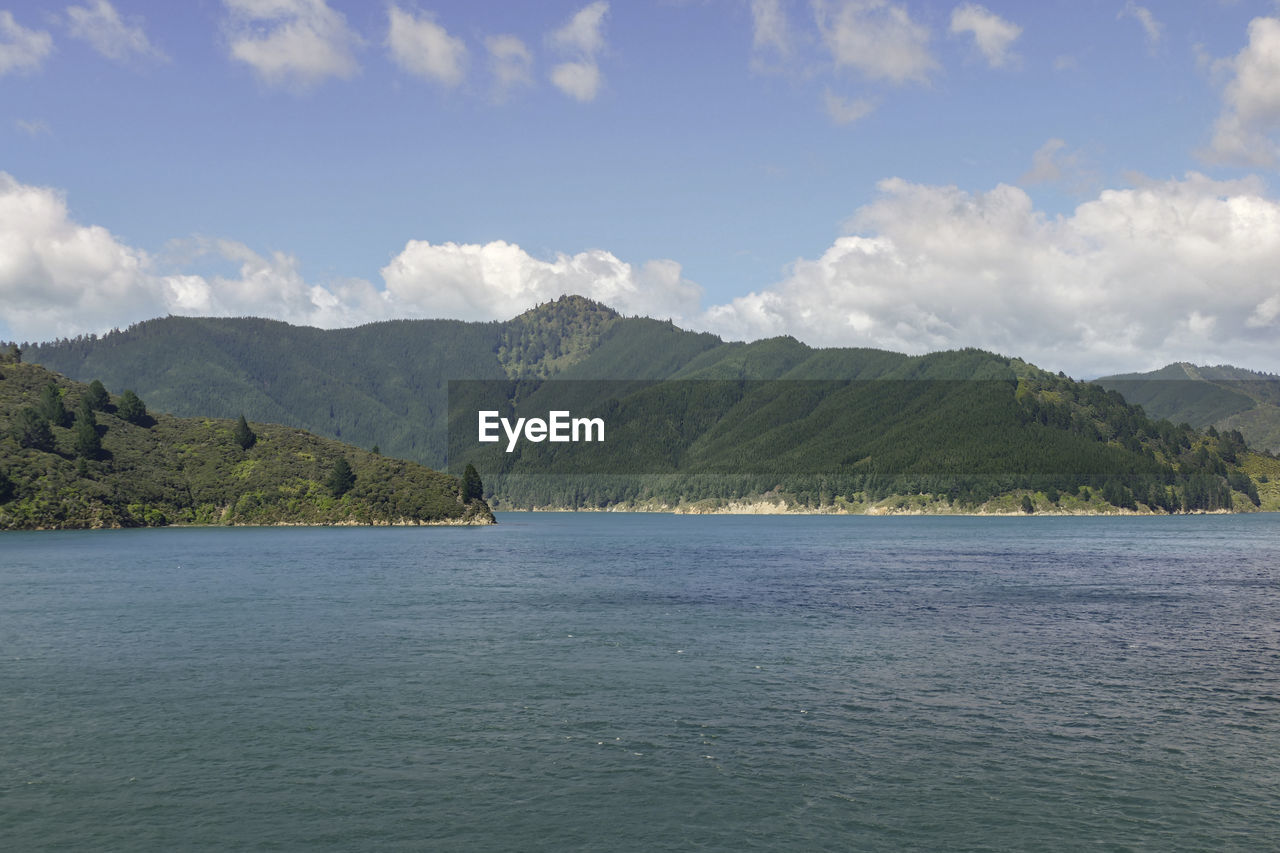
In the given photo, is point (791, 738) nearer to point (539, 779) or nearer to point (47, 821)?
point (539, 779)

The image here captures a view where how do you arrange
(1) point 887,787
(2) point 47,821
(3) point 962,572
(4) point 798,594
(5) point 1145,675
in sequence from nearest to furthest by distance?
(2) point 47,821
(1) point 887,787
(5) point 1145,675
(4) point 798,594
(3) point 962,572

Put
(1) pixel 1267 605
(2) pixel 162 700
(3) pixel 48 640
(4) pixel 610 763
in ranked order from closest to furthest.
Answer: (4) pixel 610 763
(2) pixel 162 700
(3) pixel 48 640
(1) pixel 1267 605

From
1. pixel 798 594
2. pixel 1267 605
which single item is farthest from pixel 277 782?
pixel 1267 605

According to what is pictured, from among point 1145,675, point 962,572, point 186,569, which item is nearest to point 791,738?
point 1145,675

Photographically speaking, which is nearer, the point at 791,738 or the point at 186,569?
the point at 791,738

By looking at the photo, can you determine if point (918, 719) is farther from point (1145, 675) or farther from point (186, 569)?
point (186, 569)

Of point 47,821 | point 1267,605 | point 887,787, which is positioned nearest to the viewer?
point 47,821
